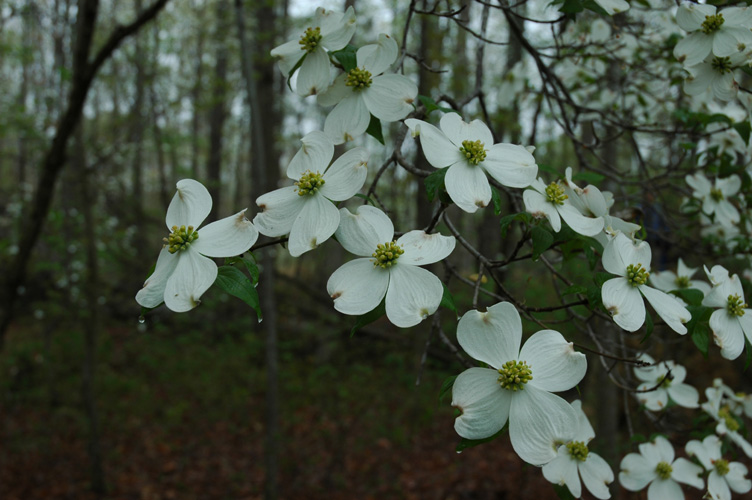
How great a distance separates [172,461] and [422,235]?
16.8ft

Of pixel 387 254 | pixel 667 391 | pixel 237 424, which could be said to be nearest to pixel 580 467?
pixel 667 391

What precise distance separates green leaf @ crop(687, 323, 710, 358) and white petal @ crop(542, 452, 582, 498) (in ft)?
1.10

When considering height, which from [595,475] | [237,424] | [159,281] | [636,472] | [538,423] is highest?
[159,281]

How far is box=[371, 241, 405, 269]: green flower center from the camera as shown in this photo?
820 millimetres

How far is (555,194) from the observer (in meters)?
0.92

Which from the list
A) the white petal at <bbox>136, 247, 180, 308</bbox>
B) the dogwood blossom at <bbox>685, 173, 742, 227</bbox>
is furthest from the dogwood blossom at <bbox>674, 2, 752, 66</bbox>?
the white petal at <bbox>136, 247, 180, 308</bbox>

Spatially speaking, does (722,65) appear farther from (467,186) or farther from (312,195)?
(312,195)

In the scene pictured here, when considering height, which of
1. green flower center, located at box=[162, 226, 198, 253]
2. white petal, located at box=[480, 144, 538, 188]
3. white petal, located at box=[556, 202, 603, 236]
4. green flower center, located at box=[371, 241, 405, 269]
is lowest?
green flower center, located at box=[371, 241, 405, 269]

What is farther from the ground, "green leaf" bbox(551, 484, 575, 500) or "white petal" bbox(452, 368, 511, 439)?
"white petal" bbox(452, 368, 511, 439)

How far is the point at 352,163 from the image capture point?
2.94 ft

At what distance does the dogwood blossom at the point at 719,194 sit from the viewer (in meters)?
1.60

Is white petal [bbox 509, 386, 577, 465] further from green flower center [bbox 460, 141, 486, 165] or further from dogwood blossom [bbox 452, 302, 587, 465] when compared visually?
green flower center [bbox 460, 141, 486, 165]

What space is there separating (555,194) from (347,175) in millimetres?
391

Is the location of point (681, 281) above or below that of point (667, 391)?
above
